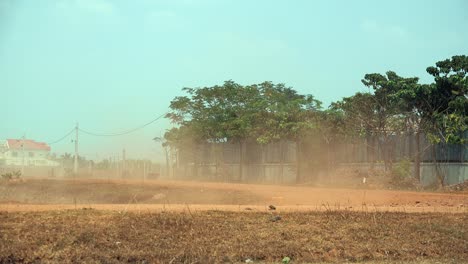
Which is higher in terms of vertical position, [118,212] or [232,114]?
[232,114]

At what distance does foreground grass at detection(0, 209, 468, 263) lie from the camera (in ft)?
27.0

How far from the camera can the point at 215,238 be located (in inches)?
358

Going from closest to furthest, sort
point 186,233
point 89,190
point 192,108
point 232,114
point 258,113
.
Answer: point 186,233 < point 89,190 < point 258,113 < point 232,114 < point 192,108

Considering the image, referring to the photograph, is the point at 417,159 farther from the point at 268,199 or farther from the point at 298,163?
the point at 268,199

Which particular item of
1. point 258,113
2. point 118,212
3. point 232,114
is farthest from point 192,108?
point 118,212

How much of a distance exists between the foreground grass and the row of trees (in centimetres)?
1410

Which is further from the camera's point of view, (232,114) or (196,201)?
(232,114)

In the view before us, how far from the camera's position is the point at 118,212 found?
35.4ft

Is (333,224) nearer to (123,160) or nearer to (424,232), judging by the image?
(424,232)

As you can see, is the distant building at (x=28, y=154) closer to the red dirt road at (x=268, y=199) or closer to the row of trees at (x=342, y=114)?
the row of trees at (x=342, y=114)

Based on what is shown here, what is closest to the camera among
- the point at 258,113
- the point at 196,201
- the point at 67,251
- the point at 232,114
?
the point at 67,251

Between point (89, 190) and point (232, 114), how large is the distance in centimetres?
1423

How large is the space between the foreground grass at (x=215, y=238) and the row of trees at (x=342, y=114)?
14.1 meters

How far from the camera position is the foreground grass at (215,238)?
27.0 ft
